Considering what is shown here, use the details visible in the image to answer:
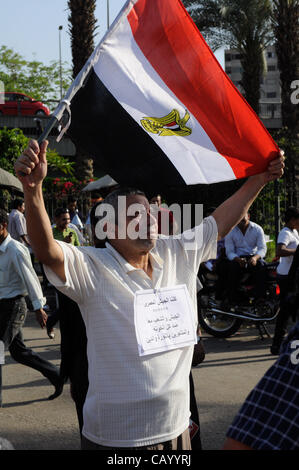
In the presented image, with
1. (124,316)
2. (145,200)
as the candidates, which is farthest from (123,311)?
(145,200)

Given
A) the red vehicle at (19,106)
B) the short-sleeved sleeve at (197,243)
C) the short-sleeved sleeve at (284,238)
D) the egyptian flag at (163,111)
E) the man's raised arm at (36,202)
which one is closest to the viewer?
the man's raised arm at (36,202)

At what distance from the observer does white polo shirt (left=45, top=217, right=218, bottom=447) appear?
7.76 feet

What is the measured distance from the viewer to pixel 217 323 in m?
8.38

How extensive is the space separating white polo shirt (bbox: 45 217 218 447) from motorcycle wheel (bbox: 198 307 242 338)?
5.77m

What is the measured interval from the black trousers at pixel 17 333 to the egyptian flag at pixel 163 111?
107 inches

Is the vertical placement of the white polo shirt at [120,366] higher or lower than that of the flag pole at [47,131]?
lower

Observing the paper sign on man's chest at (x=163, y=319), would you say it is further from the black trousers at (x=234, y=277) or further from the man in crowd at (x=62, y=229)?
the man in crowd at (x=62, y=229)

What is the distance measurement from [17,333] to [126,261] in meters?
3.38

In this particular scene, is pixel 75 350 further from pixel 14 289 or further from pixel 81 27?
pixel 81 27

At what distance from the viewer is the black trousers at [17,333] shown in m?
5.53

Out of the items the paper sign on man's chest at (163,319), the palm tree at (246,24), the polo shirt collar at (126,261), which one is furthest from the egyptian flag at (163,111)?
the palm tree at (246,24)

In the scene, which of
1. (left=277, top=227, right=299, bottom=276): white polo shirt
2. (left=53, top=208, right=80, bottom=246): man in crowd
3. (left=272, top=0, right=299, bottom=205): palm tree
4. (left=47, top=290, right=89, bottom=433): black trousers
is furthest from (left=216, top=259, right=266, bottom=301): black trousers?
(left=272, top=0, right=299, bottom=205): palm tree

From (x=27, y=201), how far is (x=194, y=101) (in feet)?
4.47
